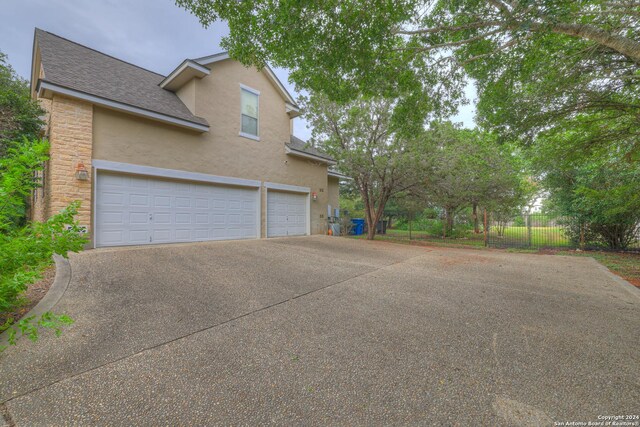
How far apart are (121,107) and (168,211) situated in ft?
10.2

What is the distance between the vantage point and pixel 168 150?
790 cm

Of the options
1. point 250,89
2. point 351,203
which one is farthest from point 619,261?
point 351,203

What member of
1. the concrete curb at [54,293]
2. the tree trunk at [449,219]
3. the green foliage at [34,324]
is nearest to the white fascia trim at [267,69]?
the concrete curb at [54,293]

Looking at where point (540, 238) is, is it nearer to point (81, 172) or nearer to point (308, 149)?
point (308, 149)

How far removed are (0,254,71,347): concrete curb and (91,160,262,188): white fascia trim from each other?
280 centimetres

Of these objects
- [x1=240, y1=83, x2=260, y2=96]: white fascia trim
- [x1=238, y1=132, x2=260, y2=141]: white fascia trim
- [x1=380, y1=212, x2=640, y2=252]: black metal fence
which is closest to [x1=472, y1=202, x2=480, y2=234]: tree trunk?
[x1=380, y1=212, x2=640, y2=252]: black metal fence

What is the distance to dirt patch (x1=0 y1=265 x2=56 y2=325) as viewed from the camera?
286cm

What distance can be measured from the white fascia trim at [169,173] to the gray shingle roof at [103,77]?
170cm

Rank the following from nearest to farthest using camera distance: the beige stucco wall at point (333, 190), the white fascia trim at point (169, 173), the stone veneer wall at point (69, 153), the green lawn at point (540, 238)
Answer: the stone veneer wall at point (69, 153) → the white fascia trim at point (169, 173) → the green lawn at point (540, 238) → the beige stucco wall at point (333, 190)

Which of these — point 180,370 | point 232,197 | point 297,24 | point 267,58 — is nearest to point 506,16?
point 297,24

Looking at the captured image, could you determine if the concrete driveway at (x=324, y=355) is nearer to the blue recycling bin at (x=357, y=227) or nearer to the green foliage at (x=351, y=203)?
the blue recycling bin at (x=357, y=227)

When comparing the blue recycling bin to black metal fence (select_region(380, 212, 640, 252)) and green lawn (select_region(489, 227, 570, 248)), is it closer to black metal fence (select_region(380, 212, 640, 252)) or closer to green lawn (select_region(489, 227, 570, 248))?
black metal fence (select_region(380, 212, 640, 252))

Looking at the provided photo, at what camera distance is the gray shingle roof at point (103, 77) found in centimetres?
658

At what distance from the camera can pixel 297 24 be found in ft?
15.1
